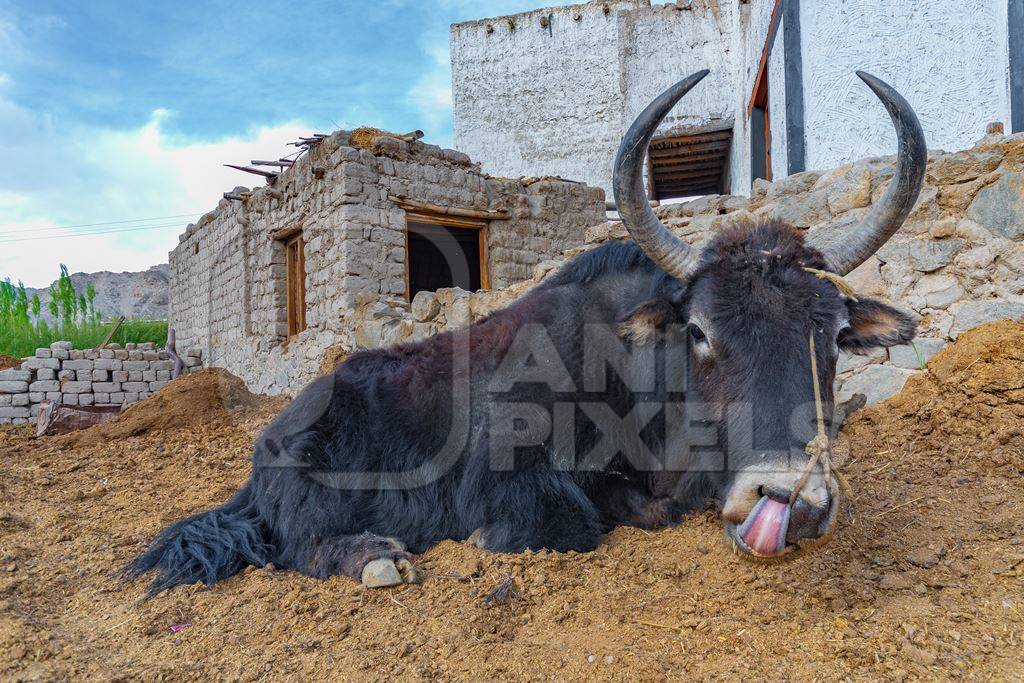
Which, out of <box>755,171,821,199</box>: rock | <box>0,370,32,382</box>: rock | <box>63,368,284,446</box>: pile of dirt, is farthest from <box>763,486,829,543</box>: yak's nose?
<box>0,370,32,382</box>: rock

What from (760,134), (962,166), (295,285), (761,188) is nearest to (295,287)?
(295,285)

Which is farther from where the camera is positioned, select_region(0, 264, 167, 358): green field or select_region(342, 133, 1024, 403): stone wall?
select_region(0, 264, 167, 358): green field

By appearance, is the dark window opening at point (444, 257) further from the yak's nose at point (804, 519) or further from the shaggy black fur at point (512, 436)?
the yak's nose at point (804, 519)

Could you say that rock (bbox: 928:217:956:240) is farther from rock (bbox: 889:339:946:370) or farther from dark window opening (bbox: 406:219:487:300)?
dark window opening (bbox: 406:219:487:300)

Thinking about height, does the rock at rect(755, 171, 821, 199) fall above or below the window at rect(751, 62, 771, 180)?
below

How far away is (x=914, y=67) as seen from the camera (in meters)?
4.83

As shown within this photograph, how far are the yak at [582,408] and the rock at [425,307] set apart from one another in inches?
123

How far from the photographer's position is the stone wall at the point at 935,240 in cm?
373

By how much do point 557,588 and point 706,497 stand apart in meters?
0.93

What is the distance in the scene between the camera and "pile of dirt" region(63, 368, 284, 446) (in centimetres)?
767

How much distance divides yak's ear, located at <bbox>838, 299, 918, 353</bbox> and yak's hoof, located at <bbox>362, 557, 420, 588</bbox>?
1931mm

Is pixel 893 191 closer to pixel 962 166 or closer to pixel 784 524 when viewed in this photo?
pixel 784 524

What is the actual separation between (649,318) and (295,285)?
309 inches

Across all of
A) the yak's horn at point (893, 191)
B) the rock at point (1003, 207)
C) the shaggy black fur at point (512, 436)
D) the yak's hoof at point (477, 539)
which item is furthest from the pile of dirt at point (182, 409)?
the rock at point (1003, 207)
